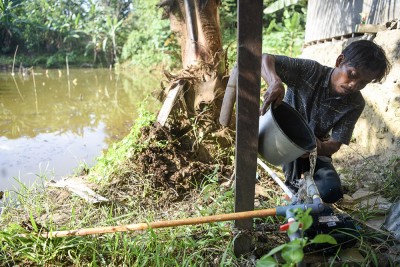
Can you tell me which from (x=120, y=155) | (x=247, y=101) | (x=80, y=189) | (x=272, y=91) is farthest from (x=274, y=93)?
(x=80, y=189)

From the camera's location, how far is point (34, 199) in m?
2.72

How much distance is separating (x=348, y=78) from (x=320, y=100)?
263 millimetres

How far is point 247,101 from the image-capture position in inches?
56.9

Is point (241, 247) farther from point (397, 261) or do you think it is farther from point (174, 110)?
point (174, 110)

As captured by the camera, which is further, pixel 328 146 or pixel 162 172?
pixel 162 172

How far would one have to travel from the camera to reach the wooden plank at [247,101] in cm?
133

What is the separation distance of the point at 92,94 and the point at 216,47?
284 inches

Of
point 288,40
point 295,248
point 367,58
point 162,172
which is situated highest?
point 288,40

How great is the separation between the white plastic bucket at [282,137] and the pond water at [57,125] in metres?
1.96

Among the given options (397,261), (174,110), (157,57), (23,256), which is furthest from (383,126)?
(157,57)

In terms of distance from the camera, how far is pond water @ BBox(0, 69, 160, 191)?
13.4ft

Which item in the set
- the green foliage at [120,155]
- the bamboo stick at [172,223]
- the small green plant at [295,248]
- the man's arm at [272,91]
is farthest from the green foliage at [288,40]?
the small green plant at [295,248]

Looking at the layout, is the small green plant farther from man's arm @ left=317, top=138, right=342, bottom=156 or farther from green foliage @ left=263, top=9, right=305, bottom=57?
green foliage @ left=263, top=9, right=305, bottom=57

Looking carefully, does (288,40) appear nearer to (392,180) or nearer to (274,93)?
(392,180)
